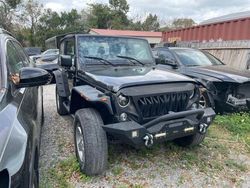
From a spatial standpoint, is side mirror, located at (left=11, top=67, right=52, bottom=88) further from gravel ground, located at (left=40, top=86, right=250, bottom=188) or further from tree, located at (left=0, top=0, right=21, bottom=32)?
tree, located at (left=0, top=0, right=21, bottom=32)

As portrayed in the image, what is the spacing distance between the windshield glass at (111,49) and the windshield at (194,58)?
249 centimetres

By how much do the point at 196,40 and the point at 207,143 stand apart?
8.45 meters

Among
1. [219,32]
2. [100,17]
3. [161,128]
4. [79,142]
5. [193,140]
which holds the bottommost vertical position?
Answer: [193,140]

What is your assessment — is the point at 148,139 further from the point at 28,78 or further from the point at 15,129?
the point at 15,129

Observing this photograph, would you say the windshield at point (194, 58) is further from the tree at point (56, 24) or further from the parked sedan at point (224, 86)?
the tree at point (56, 24)

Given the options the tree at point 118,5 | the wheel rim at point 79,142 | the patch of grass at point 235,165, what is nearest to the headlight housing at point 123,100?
the wheel rim at point 79,142

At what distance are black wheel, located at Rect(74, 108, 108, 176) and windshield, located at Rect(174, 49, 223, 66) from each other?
4.22 meters

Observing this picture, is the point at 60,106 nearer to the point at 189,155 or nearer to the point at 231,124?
the point at 189,155

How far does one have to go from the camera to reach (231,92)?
5.94m

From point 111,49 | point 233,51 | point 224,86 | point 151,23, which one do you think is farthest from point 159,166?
point 151,23

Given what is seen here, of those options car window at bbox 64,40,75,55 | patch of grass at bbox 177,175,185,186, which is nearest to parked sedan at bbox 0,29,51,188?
patch of grass at bbox 177,175,185,186

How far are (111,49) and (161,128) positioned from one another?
6.21 feet

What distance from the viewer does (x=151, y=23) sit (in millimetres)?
51750

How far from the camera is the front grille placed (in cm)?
352
